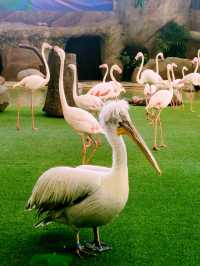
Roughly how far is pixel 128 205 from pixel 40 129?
3264 millimetres

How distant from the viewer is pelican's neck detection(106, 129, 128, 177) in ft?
7.96

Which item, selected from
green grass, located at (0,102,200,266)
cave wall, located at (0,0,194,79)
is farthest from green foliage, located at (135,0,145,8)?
green grass, located at (0,102,200,266)

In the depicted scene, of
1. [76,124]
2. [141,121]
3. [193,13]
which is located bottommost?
[141,121]

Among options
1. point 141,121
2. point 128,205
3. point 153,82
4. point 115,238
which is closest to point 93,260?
point 115,238

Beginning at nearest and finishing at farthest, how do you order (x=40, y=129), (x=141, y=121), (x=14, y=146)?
1. (x=14, y=146)
2. (x=40, y=129)
3. (x=141, y=121)

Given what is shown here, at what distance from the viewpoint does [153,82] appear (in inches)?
365

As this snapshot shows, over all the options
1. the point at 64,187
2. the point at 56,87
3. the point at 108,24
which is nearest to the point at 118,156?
the point at 64,187

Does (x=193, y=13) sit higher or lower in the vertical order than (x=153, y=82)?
higher

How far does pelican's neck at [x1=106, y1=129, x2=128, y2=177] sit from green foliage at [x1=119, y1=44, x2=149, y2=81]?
46.0 feet

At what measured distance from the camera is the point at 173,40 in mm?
16203

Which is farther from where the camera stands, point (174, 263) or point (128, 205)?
point (128, 205)

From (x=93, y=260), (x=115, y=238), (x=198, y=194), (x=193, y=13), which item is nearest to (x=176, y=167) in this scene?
(x=198, y=194)

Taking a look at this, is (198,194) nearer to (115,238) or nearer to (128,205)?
(128,205)

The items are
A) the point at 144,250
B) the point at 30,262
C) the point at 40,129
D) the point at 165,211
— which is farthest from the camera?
the point at 40,129
